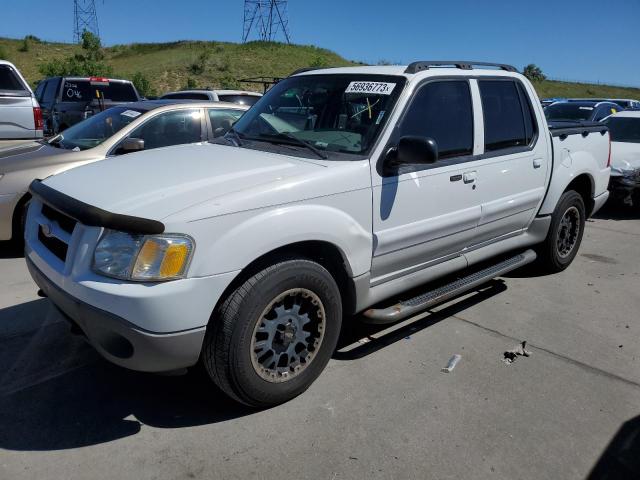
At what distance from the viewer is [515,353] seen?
3.83 m

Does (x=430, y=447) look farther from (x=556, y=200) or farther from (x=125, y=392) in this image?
(x=556, y=200)

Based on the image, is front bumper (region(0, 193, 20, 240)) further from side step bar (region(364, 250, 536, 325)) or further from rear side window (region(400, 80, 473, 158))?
rear side window (region(400, 80, 473, 158))

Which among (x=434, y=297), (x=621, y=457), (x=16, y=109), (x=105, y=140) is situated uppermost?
(x=16, y=109)

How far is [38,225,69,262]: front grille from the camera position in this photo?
2.92 metres

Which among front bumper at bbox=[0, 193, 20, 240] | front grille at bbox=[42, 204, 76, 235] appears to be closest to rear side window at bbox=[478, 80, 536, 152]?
front grille at bbox=[42, 204, 76, 235]

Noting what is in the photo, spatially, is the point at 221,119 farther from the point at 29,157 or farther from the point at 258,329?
the point at 258,329

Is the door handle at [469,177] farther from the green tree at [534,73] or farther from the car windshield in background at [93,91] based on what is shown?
the green tree at [534,73]

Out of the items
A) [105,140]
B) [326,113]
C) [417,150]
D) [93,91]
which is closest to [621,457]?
[417,150]

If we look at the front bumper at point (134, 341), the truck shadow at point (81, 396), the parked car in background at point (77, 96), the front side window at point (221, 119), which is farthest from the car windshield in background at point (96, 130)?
the parked car in background at point (77, 96)

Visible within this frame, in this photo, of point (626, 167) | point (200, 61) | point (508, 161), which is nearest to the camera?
point (508, 161)

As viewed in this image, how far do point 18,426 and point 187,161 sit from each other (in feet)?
5.75

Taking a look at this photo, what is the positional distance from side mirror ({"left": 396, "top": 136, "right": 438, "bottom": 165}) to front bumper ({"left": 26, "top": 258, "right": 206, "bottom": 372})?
5.09 feet

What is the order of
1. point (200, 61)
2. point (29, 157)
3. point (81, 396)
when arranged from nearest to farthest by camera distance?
point (81, 396)
point (29, 157)
point (200, 61)

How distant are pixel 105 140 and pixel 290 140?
3.10 meters
